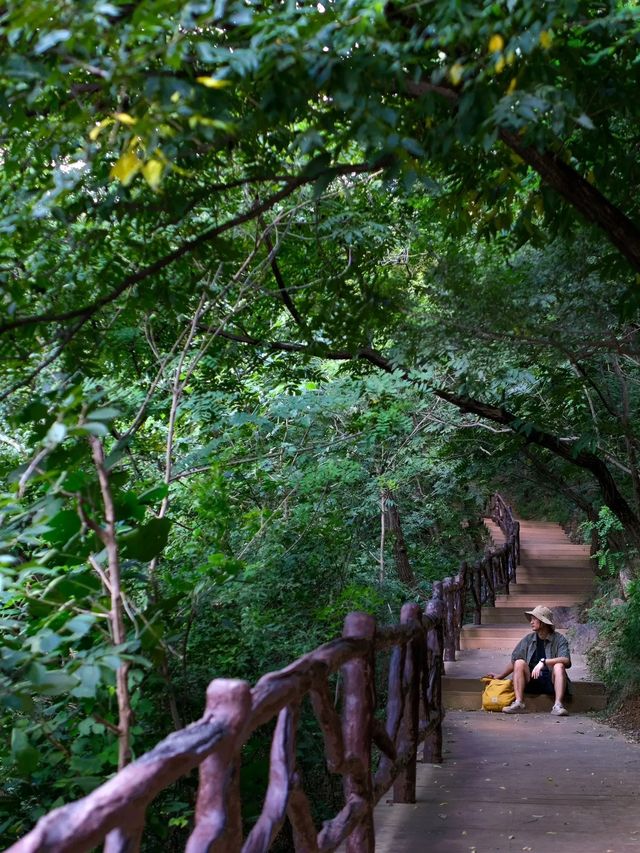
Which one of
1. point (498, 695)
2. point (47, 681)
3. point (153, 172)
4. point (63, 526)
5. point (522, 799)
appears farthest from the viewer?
point (498, 695)

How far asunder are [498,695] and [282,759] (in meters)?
7.70

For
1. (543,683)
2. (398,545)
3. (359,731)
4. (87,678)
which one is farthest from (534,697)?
(87,678)

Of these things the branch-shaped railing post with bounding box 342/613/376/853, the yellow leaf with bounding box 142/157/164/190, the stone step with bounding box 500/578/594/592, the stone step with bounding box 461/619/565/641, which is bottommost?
the stone step with bounding box 461/619/565/641

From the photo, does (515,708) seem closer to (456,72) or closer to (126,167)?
(456,72)

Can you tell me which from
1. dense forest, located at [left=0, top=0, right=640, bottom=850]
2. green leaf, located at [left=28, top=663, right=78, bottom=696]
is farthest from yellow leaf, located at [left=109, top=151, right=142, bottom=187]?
green leaf, located at [left=28, top=663, right=78, bottom=696]

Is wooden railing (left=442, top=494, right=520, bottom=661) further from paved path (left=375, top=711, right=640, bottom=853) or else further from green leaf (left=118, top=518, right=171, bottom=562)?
green leaf (left=118, top=518, right=171, bottom=562)

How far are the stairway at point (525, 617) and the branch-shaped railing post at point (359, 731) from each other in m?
6.50

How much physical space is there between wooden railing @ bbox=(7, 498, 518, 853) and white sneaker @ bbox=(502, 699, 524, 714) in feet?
14.1

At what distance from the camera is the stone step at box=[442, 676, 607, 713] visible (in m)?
10.1

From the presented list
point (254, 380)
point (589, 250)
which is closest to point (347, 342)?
point (589, 250)

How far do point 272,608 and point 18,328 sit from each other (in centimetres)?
318

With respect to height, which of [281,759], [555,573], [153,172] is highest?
[153,172]

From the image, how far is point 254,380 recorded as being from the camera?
360 inches

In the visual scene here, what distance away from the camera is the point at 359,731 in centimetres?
411
